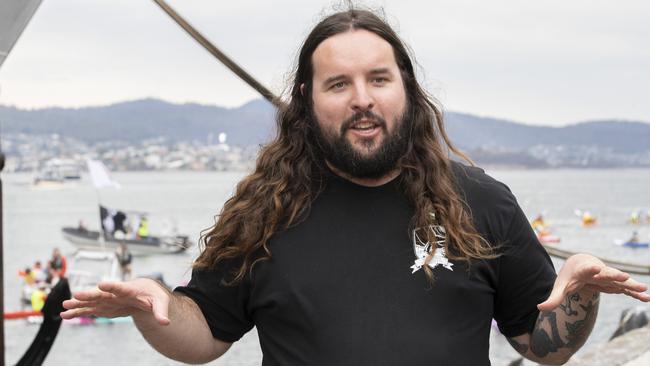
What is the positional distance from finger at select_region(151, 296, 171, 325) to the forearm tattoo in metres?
0.99

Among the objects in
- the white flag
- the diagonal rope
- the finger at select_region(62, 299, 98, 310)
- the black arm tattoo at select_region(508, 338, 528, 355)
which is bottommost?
the white flag

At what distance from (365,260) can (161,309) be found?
0.52 m

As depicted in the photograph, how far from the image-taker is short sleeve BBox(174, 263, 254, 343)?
245 centimetres

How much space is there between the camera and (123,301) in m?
2.18

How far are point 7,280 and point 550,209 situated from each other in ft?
210

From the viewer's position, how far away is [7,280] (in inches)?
2078

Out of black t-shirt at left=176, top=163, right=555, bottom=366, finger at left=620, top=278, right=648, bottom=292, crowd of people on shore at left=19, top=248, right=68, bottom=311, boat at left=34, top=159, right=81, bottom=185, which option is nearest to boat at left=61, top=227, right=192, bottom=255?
crowd of people on shore at left=19, top=248, right=68, bottom=311

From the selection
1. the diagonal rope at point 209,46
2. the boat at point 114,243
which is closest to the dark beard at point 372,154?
the diagonal rope at point 209,46

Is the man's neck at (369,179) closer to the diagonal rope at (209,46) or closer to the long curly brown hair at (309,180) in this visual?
the long curly brown hair at (309,180)

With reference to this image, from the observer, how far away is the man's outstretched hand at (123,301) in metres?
2.09

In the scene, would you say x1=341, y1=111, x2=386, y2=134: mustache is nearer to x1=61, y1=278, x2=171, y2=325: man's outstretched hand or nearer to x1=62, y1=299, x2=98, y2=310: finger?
x1=61, y1=278, x2=171, y2=325: man's outstretched hand

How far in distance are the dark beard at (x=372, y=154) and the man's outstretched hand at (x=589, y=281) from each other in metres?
0.52

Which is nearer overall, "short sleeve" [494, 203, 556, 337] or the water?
"short sleeve" [494, 203, 556, 337]

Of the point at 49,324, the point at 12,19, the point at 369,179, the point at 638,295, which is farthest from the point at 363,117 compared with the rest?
the point at 49,324
